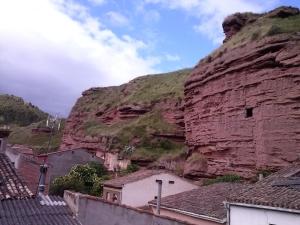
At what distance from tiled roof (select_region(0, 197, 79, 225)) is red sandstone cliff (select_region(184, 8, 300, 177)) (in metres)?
20.6

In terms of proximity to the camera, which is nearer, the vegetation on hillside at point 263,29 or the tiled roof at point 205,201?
the tiled roof at point 205,201

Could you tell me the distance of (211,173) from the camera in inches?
1441

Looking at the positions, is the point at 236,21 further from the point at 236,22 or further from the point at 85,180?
the point at 85,180

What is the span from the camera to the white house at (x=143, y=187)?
105ft

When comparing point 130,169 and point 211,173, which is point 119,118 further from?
point 211,173

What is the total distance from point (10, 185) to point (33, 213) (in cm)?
153

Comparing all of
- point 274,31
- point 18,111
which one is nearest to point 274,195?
point 274,31

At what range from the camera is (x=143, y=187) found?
107 ft

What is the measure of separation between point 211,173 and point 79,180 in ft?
44.4

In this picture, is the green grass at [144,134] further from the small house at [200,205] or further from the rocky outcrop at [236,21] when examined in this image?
the small house at [200,205]

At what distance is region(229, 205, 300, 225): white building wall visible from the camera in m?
13.9

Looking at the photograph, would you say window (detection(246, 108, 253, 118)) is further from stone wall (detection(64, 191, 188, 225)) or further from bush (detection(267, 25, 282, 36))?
stone wall (detection(64, 191, 188, 225))

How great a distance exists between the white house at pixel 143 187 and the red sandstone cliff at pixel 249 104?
4.54 metres

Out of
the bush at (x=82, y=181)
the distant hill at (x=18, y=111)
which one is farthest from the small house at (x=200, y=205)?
the distant hill at (x=18, y=111)
